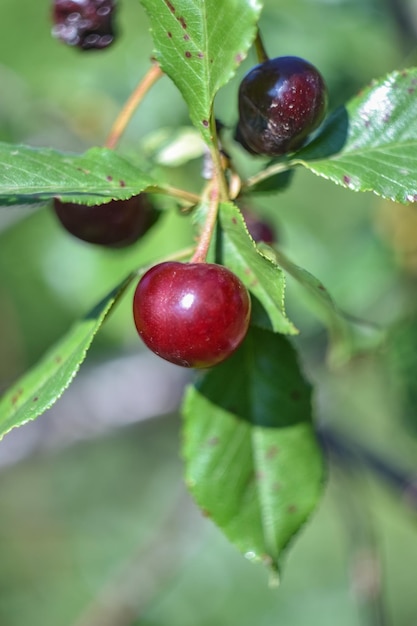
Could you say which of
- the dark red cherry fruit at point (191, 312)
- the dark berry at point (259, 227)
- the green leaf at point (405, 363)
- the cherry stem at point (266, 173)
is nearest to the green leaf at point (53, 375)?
the dark red cherry fruit at point (191, 312)

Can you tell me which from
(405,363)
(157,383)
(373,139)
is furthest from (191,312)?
(157,383)

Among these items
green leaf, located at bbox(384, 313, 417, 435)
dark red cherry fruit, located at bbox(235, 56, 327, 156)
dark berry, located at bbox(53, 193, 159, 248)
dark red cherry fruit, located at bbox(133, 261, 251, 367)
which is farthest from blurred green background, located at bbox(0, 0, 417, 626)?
dark red cherry fruit, located at bbox(133, 261, 251, 367)

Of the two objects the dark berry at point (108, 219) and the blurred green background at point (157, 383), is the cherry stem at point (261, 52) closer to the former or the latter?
the dark berry at point (108, 219)

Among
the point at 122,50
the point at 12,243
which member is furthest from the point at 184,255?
the point at 12,243

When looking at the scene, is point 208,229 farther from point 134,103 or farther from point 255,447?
point 255,447

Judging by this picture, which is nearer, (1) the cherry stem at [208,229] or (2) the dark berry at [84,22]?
(1) the cherry stem at [208,229]

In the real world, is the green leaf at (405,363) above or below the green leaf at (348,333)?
below

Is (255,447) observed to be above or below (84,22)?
below

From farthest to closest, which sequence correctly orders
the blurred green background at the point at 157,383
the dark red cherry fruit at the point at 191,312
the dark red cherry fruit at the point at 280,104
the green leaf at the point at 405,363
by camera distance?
the blurred green background at the point at 157,383 → the green leaf at the point at 405,363 → the dark red cherry fruit at the point at 280,104 → the dark red cherry fruit at the point at 191,312
